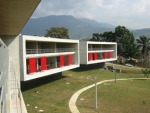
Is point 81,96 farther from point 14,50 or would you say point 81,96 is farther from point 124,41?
point 124,41

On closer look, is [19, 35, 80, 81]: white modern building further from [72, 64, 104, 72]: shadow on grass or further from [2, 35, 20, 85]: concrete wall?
[72, 64, 104, 72]: shadow on grass

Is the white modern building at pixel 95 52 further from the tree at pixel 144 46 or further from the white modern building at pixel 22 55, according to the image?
the tree at pixel 144 46

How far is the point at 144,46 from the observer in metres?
57.0

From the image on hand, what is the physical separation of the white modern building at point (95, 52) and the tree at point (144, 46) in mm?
12915

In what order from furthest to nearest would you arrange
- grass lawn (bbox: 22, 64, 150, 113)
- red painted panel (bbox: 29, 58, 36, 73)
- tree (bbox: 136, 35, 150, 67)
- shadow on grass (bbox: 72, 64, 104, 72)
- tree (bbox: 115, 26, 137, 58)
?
tree (bbox: 115, 26, 137, 58) → tree (bbox: 136, 35, 150, 67) → shadow on grass (bbox: 72, 64, 104, 72) → red painted panel (bbox: 29, 58, 36, 73) → grass lawn (bbox: 22, 64, 150, 113)

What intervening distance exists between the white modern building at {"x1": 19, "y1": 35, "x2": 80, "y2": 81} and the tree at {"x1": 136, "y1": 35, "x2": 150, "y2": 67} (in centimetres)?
3197

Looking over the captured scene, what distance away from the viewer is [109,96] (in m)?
21.5

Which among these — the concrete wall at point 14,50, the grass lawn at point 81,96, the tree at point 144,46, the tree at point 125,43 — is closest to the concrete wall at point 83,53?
the grass lawn at point 81,96

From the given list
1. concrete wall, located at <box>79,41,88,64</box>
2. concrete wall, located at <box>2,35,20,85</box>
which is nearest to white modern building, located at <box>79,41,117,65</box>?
concrete wall, located at <box>79,41,88,64</box>

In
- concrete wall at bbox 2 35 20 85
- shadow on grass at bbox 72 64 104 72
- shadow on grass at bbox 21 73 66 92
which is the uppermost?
concrete wall at bbox 2 35 20 85

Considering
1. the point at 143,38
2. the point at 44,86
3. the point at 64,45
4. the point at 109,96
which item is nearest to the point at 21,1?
the point at 109,96

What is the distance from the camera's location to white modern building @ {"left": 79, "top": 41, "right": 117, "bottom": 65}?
1447 inches

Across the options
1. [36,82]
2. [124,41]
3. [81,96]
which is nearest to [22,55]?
[36,82]

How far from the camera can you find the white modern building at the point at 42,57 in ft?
62.6
